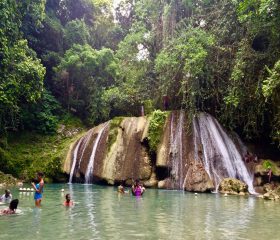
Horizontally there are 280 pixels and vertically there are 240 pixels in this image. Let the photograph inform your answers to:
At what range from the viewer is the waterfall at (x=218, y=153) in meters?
20.8

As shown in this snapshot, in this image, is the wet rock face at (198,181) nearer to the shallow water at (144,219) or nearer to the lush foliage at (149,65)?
the lush foliage at (149,65)

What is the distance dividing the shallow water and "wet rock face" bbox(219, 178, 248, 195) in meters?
2.78

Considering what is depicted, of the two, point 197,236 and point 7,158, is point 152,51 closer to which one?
point 7,158

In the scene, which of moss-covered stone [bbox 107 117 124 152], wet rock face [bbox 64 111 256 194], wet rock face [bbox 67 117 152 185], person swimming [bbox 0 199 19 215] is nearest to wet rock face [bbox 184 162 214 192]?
wet rock face [bbox 64 111 256 194]

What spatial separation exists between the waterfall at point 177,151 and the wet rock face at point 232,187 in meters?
2.43

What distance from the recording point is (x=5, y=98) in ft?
72.6

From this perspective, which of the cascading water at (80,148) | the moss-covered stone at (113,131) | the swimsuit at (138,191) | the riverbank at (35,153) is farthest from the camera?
the riverbank at (35,153)

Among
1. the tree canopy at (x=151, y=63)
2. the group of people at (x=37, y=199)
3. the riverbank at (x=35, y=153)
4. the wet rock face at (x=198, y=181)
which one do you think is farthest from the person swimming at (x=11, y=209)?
the riverbank at (x=35, y=153)

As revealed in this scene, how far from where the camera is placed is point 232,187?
60.6ft

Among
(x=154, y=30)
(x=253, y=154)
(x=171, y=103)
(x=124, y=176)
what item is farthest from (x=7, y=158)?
(x=253, y=154)

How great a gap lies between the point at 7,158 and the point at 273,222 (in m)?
18.9

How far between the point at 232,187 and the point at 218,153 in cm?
325

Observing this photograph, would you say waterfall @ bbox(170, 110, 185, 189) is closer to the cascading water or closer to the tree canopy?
the tree canopy

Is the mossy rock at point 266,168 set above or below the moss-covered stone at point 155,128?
below
